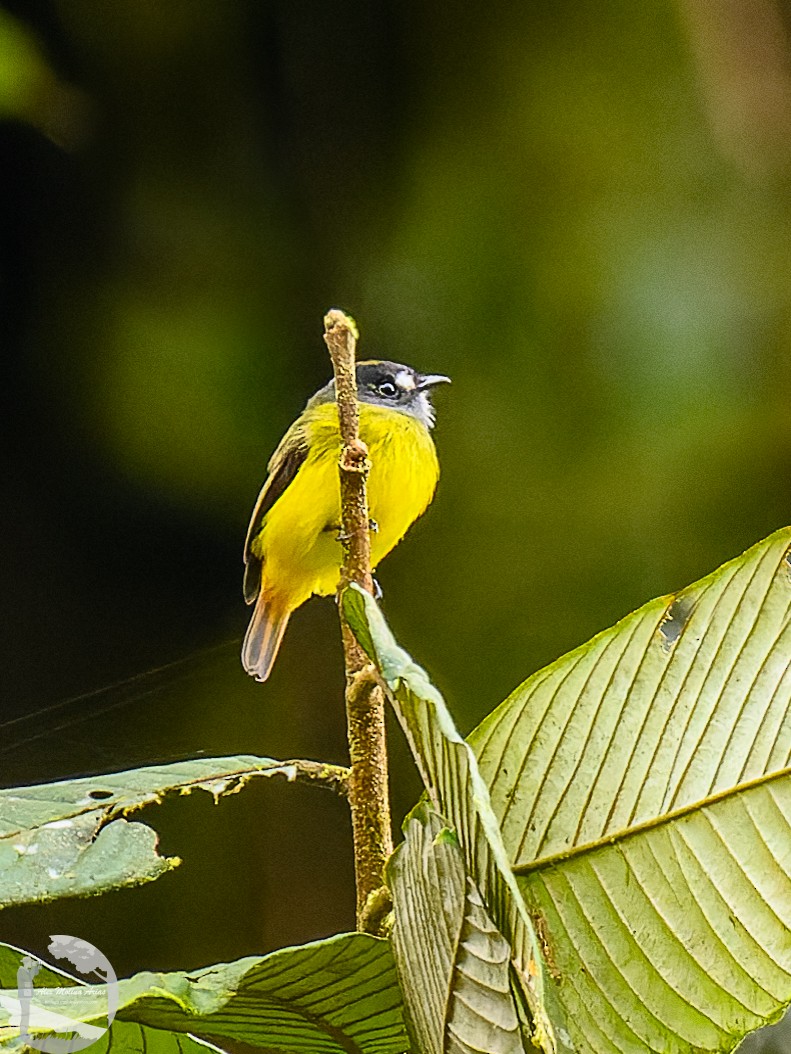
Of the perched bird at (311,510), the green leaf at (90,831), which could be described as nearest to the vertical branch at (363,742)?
the green leaf at (90,831)

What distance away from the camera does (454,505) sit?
40.1 inches

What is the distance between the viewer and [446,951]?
316 millimetres

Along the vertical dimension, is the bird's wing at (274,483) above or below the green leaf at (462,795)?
above

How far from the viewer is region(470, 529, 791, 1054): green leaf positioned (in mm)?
363

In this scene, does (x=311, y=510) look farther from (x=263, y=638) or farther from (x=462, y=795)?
(x=462, y=795)

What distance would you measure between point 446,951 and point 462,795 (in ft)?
0.17

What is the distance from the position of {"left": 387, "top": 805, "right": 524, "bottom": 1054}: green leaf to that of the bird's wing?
643 millimetres

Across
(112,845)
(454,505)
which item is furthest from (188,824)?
(112,845)

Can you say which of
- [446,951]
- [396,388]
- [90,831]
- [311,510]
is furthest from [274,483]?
[446,951]

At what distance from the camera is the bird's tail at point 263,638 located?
0.96 m

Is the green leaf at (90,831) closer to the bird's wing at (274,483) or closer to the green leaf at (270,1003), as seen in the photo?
the green leaf at (270,1003)

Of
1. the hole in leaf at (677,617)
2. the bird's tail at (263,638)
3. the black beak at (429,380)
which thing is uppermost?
the black beak at (429,380)

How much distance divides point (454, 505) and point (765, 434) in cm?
31

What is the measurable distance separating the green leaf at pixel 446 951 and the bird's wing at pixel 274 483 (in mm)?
643
